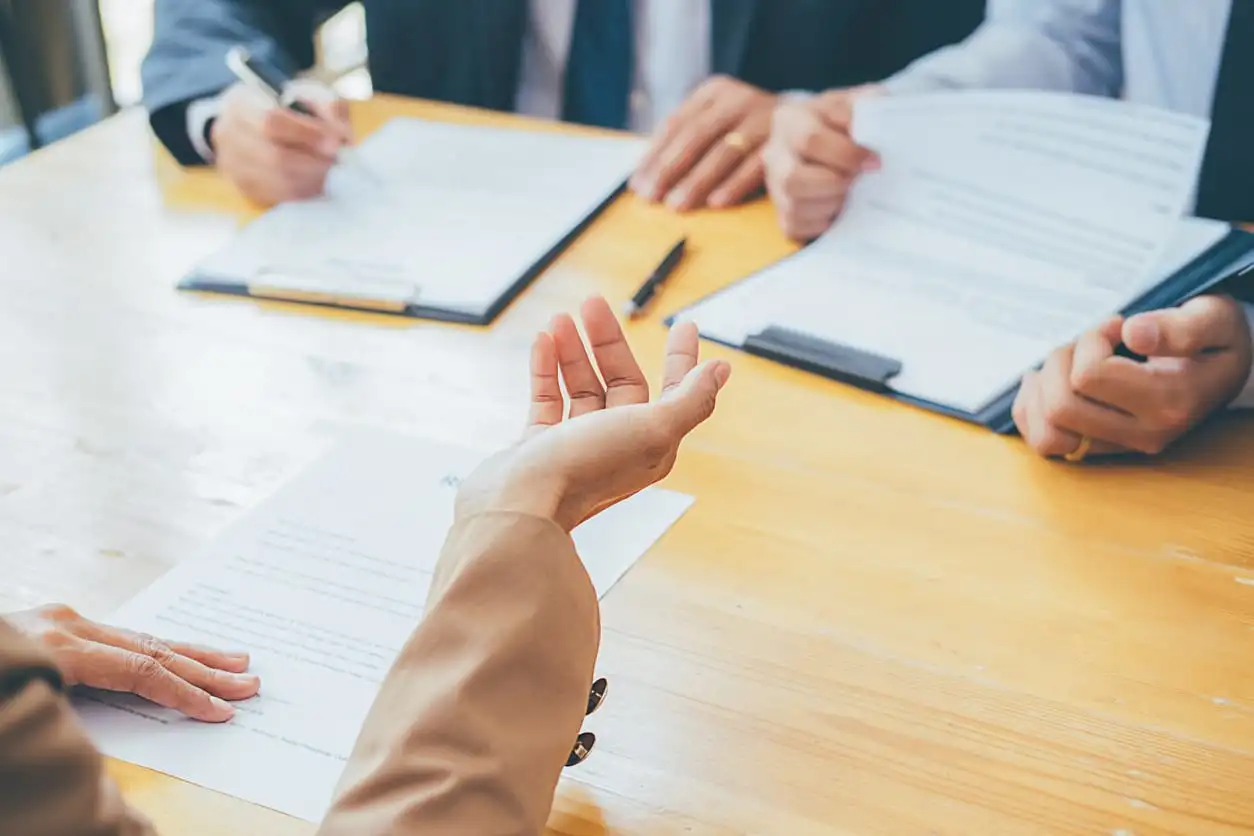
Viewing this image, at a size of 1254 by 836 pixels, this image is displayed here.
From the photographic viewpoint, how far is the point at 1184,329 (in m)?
0.85

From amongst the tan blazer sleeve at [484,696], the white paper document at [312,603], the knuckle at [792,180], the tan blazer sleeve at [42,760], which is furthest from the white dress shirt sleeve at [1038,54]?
the tan blazer sleeve at [42,760]

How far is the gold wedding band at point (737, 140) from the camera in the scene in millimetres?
1249

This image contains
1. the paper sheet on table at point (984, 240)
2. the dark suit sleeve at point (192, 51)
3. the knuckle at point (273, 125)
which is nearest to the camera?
the paper sheet on table at point (984, 240)

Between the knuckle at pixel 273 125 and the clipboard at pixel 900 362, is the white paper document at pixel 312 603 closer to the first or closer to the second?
the clipboard at pixel 900 362

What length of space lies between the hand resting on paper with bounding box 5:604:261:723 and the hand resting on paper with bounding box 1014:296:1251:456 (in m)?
0.56

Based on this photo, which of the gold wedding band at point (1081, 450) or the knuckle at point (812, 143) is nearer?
the gold wedding band at point (1081, 450)

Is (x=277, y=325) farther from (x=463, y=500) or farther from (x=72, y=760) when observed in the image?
(x=72, y=760)

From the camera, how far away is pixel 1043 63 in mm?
1326

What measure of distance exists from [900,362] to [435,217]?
19.8 inches

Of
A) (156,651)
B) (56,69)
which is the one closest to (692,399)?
(156,651)

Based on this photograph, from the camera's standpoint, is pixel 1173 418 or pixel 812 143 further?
pixel 812 143

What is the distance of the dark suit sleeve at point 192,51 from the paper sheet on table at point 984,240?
0.69 m

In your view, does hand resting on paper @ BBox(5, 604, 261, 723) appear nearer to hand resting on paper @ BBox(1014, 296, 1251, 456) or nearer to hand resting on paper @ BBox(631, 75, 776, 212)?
hand resting on paper @ BBox(1014, 296, 1251, 456)

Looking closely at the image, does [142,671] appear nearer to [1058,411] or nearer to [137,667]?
[137,667]
